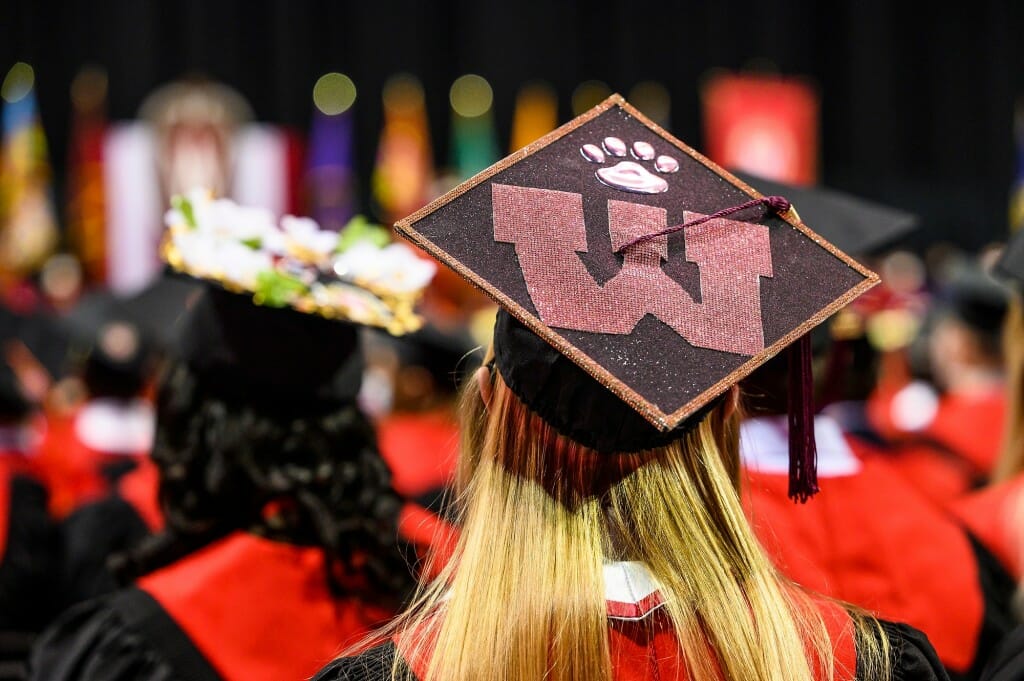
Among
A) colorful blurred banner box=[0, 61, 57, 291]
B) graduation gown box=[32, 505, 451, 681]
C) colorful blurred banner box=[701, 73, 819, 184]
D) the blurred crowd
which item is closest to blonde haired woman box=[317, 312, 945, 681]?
the blurred crowd

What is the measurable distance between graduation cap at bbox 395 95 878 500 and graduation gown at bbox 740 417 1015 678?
32.8 inches

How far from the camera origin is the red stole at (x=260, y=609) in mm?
1713

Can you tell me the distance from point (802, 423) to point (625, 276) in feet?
1.14

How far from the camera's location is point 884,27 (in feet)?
39.7

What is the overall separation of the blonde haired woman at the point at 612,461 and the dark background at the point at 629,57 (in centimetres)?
991

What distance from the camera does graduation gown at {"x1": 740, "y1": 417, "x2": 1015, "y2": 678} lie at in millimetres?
2143

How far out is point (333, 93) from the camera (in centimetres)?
1103

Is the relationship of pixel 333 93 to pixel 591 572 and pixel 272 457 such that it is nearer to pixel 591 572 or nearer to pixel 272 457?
pixel 272 457

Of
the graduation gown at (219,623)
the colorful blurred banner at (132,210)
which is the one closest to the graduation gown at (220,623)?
the graduation gown at (219,623)

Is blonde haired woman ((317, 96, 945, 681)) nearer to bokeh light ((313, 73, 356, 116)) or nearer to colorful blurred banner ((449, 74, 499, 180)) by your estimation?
colorful blurred banner ((449, 74, 499, 180))

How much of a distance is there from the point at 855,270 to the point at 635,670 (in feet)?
1.79

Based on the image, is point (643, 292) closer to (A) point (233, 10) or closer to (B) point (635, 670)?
(B) point (635, 670)

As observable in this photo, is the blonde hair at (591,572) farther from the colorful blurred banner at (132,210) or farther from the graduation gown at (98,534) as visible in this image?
the colorful blurred banner at (132,210)

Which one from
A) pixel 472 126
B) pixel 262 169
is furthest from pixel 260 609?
pixel 472 126
